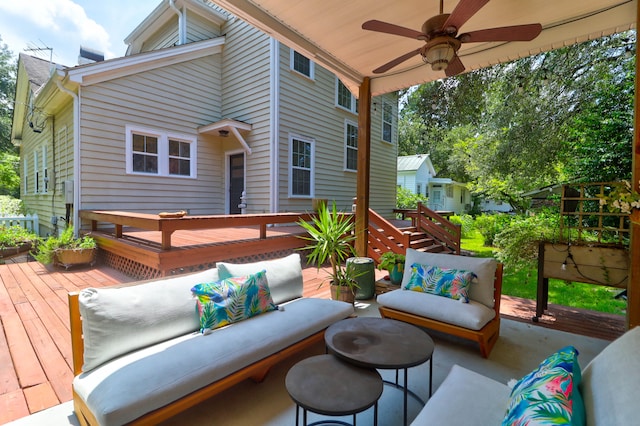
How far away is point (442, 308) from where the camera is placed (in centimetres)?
286

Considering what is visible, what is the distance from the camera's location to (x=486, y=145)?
34.0 ft

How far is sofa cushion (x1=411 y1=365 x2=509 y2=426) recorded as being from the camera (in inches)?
52.9

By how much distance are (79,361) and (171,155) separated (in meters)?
6.01

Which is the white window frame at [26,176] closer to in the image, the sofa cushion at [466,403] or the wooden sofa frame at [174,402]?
the wooden sofa frame at [174,402]

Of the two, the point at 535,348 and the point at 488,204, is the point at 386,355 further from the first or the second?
the point at 488,204

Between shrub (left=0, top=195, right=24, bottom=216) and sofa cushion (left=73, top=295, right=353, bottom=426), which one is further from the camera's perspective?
shrub (left=0, top=195, right=24, bottom=216)

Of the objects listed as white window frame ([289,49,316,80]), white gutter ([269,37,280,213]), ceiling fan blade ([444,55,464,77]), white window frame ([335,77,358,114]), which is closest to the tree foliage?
white window frame ([335,77,358,114])

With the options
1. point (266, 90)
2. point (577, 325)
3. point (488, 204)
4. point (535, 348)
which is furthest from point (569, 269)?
point (488, 204)

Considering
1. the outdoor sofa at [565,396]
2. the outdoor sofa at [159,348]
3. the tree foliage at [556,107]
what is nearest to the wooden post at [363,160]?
the outdoor sofa at [159,348]

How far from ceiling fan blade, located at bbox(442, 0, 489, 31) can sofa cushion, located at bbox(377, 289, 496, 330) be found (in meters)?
2.44

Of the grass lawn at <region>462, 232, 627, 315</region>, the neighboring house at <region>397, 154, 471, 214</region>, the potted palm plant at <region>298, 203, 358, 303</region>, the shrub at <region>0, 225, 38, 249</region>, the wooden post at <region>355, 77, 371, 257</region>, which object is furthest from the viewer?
the neighboring house at <region>397, 154, 471, 214</region>

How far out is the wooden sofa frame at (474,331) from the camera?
2.68m

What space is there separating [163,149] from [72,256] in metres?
2.86

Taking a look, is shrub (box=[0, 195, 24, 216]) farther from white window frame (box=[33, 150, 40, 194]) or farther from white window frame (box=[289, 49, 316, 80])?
white window frame (box=[289, 49, 316, 80])
